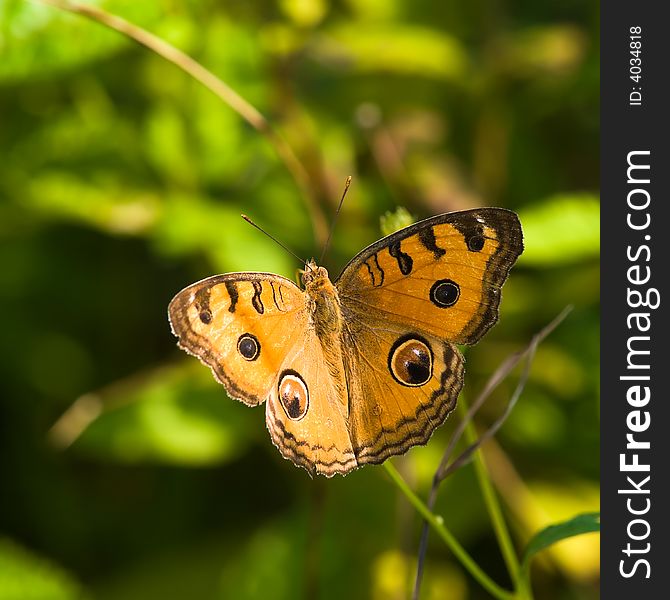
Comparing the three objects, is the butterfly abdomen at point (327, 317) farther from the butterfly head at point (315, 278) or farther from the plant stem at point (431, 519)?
the plant stem at point (431, 519)

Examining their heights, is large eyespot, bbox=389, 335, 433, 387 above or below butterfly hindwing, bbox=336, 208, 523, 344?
below

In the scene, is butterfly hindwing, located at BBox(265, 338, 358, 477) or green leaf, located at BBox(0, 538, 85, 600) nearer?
butterfly hindwing, located at BBox(265, 338, 358, 477)

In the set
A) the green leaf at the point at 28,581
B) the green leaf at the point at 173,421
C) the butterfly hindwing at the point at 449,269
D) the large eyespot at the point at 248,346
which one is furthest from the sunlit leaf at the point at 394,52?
the green leaf at the point at 28,581

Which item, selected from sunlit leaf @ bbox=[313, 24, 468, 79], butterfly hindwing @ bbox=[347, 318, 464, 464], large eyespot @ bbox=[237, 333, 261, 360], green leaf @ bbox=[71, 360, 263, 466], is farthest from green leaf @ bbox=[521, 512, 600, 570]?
sunlit leaf @ bbox=[313, 24, 468, 79]

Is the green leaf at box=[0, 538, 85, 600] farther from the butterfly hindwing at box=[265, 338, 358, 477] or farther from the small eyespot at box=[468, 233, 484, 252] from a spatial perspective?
the small eyespot at box=[468, 233, 484, 252]

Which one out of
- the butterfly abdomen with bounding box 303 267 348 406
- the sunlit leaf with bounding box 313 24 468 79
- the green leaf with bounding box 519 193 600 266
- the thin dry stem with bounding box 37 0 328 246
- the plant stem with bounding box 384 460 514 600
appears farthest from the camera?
the sunlit leaf with bounding box 313 24 468 79

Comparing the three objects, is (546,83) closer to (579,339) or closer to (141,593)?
(579,339)

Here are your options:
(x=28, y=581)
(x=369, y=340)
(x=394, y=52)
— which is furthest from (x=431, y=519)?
(x=394, y=52)
